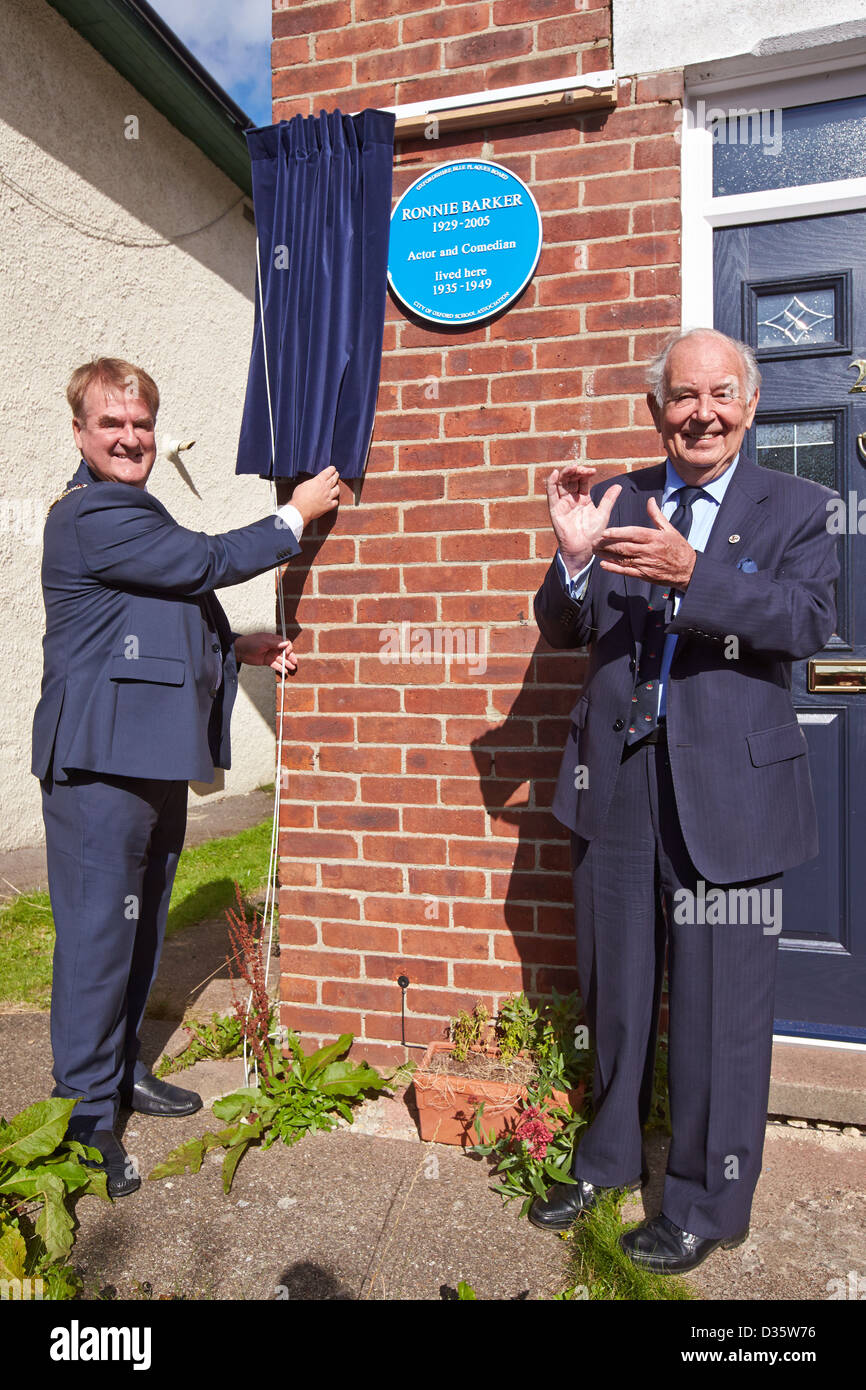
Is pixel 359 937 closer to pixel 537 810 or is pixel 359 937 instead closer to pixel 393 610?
pixel 537 810

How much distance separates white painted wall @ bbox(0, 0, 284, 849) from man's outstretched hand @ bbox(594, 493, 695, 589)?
488 cm

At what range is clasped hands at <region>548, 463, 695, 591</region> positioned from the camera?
2.25 meters

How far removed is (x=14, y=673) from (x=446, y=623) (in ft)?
13.0

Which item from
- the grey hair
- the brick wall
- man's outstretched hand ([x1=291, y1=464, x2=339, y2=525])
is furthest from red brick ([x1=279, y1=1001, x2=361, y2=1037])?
the grey hair

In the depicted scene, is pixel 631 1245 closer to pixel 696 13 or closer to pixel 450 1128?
pixel 450 1128

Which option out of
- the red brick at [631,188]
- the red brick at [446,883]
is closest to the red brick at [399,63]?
the red brick at [631,188]

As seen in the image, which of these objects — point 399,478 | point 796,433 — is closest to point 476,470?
point 399,478

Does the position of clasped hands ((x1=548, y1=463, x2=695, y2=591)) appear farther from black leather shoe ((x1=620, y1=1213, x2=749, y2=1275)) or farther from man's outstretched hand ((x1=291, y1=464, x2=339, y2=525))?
black leather shoe ((x1=620, y1=1213, x2=749, y2=1275))

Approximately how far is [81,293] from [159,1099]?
5.60m

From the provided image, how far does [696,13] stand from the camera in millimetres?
3037

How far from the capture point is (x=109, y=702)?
291 cm

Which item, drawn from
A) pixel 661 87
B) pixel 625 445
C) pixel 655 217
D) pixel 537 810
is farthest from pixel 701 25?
pixel 537 810

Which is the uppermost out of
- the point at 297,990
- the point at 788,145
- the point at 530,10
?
the point at 530,10
